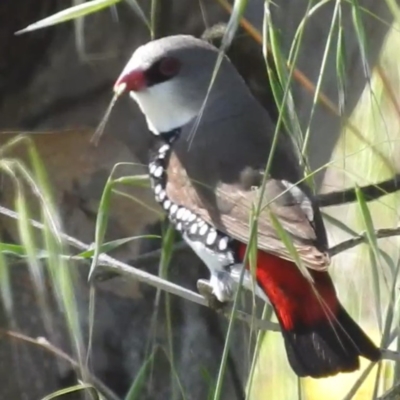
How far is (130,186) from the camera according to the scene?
125cm

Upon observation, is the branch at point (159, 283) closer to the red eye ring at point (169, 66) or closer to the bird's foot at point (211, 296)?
the bird's foot at point (211, 296)

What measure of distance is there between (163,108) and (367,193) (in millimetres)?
243

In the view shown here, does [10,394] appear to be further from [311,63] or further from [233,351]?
[311,63]

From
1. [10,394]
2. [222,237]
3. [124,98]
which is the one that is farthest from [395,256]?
[10,394]

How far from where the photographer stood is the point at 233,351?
1.31 metres

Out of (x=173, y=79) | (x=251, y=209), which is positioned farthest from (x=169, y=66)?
(x=251, y=209)

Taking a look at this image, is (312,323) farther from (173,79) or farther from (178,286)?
(173,79)

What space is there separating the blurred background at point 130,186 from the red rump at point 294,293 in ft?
0.69

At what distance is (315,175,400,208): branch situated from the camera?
0.85 metres

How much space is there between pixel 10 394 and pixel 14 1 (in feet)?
2.05

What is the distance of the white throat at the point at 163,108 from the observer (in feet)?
3.05

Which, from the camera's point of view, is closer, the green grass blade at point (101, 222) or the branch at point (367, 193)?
the green grass blade at point (101, 222)

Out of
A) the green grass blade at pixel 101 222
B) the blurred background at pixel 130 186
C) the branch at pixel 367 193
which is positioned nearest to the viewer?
the green grass blade at pixel 101 222

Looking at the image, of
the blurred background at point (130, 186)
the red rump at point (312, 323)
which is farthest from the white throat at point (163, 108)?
the red rump at point (312, 323)
